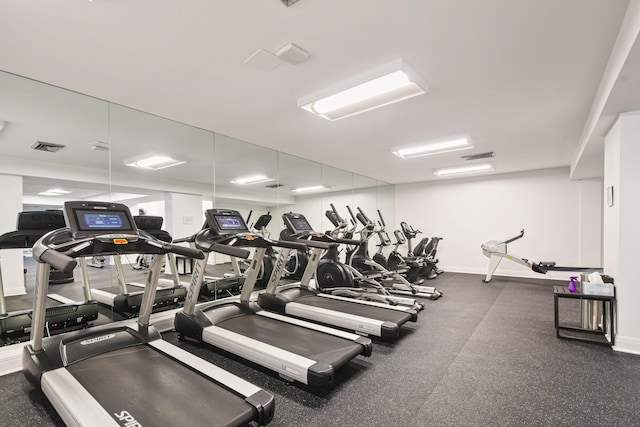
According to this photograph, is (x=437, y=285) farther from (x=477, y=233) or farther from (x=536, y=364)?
(x=536, y=364)

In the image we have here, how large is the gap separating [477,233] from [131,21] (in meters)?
8.10

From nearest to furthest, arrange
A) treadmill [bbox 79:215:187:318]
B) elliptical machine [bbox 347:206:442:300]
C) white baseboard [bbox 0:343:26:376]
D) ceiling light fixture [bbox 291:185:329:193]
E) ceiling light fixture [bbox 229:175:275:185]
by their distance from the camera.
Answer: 1. white baseboard [bbox 0:343:26:376]
2. treadmill [bbox 79:215:187:318]
3. elliptical machine [bbox 347:206:442:300]
4. ceiling light fixture [bbox 229:175:275:185]
5. ceiling light fixture [bbox 291:185:329:193]

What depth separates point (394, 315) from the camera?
3445mm

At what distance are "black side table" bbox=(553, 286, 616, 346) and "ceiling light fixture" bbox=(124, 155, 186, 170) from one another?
536 centimetres


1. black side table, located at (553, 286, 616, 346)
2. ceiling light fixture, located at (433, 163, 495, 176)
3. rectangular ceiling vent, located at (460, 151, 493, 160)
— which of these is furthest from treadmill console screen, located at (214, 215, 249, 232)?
ceiling light fixture, located at (433, 163, 495, 176)

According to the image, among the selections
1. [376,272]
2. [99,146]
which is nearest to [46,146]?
[99,146]

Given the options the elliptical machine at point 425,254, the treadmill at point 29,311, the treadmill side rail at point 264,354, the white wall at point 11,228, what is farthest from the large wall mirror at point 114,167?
the elliptical machine at point 425,254

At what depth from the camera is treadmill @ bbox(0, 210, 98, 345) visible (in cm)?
267

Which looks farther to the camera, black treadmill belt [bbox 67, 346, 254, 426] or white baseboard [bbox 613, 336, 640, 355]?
white baseboard [bbox 613, 336, 640, 355]

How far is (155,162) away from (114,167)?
3.10 feet

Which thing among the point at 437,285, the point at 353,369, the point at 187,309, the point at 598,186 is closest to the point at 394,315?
the point at 353,369

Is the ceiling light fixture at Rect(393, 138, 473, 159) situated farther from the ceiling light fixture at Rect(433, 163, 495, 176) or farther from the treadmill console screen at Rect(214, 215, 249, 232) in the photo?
the treadmill console screen at Rect(214, 215, 249, 232)

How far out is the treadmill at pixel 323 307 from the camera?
10.4 feet

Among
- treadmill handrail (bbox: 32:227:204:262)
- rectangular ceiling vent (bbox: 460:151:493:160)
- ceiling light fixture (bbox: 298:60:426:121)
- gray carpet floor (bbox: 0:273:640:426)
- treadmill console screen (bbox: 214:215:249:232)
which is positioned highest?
ceiling light fixture (bbox: 298:60:426:121)
